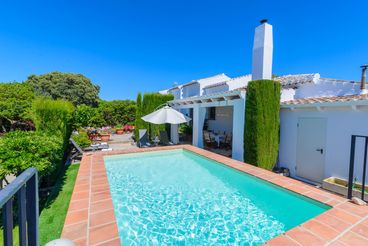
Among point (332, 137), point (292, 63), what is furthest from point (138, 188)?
point (292, 63)

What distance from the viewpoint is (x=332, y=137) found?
726 centimetres

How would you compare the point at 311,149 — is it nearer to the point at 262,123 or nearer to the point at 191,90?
the point at 262,123

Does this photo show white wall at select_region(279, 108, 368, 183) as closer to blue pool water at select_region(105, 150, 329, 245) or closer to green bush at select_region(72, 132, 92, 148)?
blue pool water at select_region(105, 150, 329, 245)

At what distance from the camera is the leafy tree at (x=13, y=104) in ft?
55.2

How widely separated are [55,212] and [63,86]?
128ft

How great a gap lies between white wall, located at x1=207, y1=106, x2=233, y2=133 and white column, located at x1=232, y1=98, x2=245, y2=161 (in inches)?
278

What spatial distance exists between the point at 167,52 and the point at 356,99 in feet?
76.0

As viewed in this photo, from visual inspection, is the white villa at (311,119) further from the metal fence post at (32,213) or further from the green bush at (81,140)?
the metal fence post at (32,213)

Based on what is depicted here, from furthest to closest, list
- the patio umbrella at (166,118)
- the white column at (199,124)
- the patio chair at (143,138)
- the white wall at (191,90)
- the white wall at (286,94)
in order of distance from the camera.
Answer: the white wall at (191,90) < the patio chair at (143,138) < the white column at (199,124) < the patio umbrella at (166,118) < the white wall at (286,94)

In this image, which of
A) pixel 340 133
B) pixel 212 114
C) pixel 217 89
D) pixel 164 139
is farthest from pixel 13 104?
pixel 340 133

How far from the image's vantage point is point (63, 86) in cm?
3625

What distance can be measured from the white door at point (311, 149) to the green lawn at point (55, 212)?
31.1 feet

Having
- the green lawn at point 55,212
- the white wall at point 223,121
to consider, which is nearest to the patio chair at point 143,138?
the white wall at point 223,121

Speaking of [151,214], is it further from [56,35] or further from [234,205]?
[56,35]
